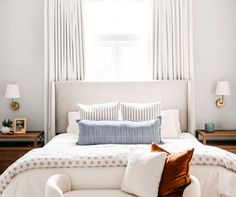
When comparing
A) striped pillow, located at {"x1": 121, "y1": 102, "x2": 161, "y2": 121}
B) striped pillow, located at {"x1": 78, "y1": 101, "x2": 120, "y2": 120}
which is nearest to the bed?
striped pillow, located at {"x1": 78, "y1": 101, "x2": 120, "y2": 120}

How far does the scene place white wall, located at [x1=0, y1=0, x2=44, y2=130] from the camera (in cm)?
A: 503

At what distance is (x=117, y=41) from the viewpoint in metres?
5.11

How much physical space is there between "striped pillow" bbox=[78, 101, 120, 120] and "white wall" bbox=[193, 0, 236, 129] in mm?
1258

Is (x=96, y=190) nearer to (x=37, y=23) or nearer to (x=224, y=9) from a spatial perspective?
(x=37, y=23)

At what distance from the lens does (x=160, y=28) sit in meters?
4.95

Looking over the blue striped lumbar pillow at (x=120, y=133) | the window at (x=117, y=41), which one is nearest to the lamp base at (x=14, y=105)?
the window at (x=117, y=41)

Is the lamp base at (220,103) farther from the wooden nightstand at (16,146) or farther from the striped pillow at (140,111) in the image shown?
the wooden nightstand at (16,146)

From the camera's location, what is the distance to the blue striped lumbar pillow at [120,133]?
399cm

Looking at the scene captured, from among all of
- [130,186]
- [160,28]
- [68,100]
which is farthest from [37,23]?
[130,186]

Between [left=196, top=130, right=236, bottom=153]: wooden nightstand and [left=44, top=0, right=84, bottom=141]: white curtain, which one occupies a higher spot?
[left=44, top=0, right=84, bottom=141]: white curtain

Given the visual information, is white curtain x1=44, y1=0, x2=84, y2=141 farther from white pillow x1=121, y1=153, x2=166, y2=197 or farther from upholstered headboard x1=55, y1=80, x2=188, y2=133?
white pillow x1=121, y1=153, x2=166, y2=197

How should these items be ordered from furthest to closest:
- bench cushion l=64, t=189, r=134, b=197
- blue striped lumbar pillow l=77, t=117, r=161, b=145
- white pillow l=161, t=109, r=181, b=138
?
white pillow l=161, t=109, r=181, b=138 → blue striped lumbar pillow l=77, t=117, r=161, b=145 → bench cushion l=64, t=189, r=134, b=197

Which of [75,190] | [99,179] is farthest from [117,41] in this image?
[75,190]

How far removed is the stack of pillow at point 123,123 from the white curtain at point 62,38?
633mm
